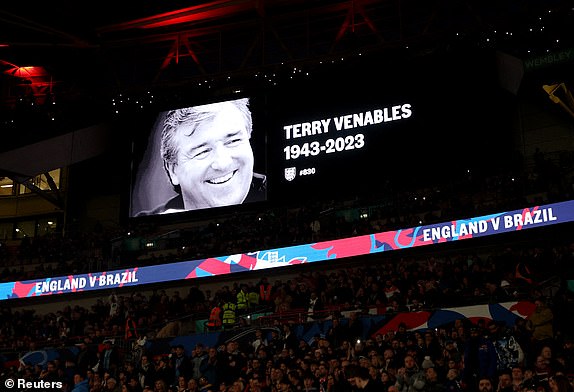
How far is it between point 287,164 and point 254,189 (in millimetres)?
1523

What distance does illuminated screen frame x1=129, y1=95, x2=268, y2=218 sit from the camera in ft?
90.7

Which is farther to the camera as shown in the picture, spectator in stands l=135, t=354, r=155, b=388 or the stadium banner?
the stadium banner

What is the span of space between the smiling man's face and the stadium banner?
11.2 ft

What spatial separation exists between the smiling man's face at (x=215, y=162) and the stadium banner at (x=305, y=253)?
3.40 metres

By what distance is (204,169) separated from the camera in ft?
92.3

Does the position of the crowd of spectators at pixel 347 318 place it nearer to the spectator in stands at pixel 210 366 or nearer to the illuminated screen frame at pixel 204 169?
the spectator in stands at pixel 210 366

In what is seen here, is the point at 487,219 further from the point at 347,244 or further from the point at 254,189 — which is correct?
the point at 254,189

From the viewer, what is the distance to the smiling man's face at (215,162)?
27.8 meters

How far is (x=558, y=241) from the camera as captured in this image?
68.7 ft

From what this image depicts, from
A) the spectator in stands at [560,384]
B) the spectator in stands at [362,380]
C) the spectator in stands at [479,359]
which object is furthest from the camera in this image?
the spectator in stands at [479,359]

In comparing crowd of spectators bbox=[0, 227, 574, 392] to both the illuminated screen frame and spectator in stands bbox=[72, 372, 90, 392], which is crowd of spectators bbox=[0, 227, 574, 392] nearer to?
spectator in stands bbox=[72, 372, 90, 392]

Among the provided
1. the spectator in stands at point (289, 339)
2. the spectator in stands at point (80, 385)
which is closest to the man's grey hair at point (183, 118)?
the spectator in stands at point (289, 339)

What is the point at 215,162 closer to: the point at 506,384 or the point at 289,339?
the point at 289,339

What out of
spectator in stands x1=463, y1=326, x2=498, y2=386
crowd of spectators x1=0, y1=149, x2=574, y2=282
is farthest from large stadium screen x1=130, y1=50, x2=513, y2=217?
spectator in stands x1=463, y1=326, x2=498, y2=386
